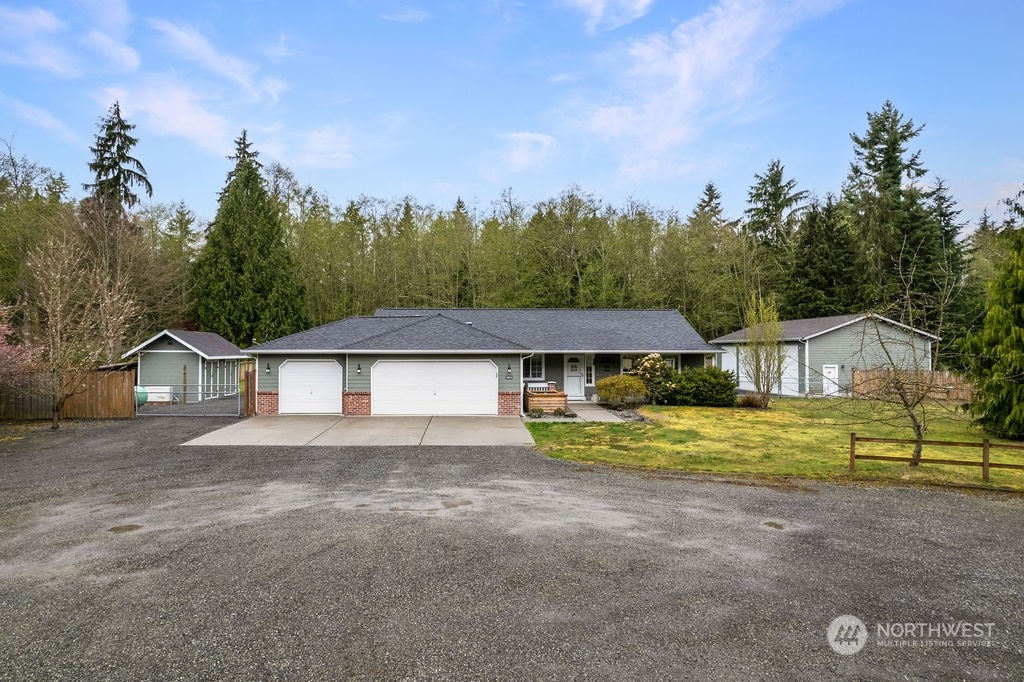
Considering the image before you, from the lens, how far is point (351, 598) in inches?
187

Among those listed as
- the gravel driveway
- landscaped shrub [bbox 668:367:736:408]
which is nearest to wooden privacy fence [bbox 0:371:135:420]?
the gravel driveway

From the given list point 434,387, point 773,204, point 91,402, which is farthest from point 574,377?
point 773,204

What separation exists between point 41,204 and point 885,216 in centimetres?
5146

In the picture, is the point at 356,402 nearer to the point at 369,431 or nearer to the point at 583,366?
the point at 369,431

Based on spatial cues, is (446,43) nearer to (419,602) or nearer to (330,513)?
(330,513)

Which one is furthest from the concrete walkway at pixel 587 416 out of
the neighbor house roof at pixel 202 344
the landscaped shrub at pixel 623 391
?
the neighbor house roof at pixel 202 344

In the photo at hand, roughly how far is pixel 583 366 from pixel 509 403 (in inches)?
254

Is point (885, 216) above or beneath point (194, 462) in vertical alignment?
above

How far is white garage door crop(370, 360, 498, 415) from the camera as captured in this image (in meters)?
19.0

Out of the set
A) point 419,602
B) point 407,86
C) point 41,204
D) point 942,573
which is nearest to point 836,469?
point 942,573

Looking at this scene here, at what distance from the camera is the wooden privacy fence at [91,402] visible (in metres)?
17.2

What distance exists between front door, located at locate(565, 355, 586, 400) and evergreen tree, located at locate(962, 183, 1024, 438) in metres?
13.8

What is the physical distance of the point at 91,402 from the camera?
58.3 ft

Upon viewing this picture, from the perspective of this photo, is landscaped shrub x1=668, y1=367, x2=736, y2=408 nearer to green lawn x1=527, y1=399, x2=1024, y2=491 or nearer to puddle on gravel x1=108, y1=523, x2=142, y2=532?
green lawn x1=527, y1=399, x2=1024, y2=491
